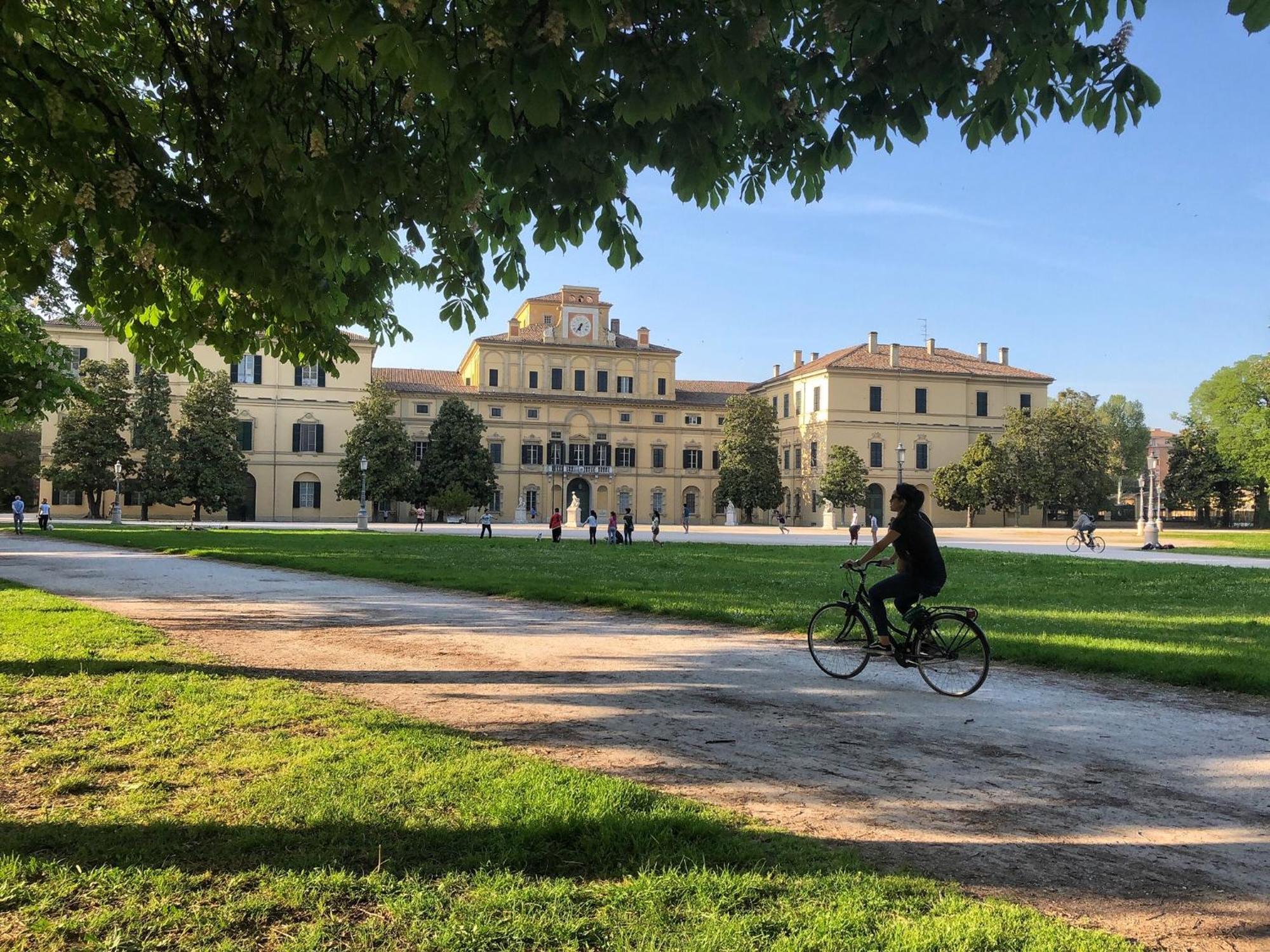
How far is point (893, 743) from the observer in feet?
17.8

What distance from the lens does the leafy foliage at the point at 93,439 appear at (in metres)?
50.2

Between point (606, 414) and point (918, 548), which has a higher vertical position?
point (606, 414)

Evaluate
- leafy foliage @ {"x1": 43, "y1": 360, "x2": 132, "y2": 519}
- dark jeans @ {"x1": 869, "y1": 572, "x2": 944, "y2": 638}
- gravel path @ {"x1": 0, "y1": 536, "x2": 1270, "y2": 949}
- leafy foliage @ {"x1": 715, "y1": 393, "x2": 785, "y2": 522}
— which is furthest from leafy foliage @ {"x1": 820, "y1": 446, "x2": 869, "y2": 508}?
dark jeans @ {"x1": 869, "y1": 572, "x2": 944, "y2": 638}

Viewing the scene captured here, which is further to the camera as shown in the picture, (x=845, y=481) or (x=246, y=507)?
(x=246, y=507)

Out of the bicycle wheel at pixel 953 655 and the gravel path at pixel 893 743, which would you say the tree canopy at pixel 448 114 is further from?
the bicycle wheel at pixel 953 655

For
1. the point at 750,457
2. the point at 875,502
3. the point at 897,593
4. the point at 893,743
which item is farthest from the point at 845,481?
the point at 893,743

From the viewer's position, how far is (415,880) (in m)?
3.29

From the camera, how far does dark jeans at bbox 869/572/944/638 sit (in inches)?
275

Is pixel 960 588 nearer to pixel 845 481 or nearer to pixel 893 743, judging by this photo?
pixel 893 743

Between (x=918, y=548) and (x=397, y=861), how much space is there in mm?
4771

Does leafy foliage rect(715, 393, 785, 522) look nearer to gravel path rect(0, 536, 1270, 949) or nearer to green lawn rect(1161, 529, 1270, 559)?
green lawn rect(1161, 529, 1270, 559)

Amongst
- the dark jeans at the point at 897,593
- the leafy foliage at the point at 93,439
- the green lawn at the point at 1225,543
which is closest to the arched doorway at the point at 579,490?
the leafy foliage at the point at 93,439

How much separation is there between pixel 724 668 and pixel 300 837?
4.61 metres

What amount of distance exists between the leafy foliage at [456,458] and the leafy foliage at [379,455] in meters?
1.08
